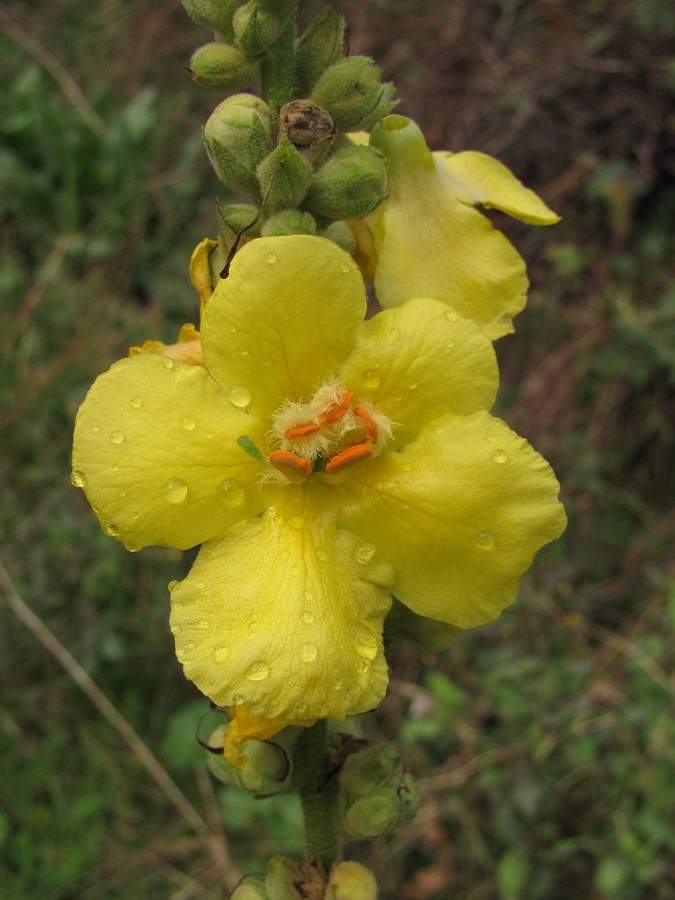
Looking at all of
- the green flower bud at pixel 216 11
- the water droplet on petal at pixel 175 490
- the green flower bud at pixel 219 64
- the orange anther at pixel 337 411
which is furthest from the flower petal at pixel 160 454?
the green flower bud at pixel 216 11

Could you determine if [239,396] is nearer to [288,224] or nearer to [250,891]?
[288,224]

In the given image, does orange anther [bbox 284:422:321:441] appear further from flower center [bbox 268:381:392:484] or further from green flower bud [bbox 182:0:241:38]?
green flower bud [bbox 182:0:241:38]

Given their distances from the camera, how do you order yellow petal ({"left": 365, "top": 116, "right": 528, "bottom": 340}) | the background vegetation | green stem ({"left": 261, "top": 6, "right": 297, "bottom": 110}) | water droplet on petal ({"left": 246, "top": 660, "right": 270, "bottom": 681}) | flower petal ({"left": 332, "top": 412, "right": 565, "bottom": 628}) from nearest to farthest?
water droplet on petal ({"left": 246, "top": 660, "right": 270, "bottom": 681}) → flower petal ({"left": 332, "top": 412, "right": 565, "bottom": 628}) → green stem ({"left": 261, "top": 6, "right": 297, "bottom": 110}) → yellow petal ({"left": 365, "top": 116, "right": 528, "bottom": 340}) → the background vegetation

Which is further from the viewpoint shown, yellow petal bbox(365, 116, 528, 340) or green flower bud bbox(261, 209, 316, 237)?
yellow petal bbox(365, 116, 528, 340)

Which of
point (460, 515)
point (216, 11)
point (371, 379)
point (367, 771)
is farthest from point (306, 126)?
point (367, 771)

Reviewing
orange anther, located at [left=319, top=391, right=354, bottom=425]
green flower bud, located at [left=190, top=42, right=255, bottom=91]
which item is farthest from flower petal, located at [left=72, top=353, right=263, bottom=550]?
green flower bud, located at [left=190, top=42, right=255, bottom=91]

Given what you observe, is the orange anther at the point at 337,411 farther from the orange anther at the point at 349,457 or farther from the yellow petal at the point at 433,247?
the yellow petal at the point at 433,247
